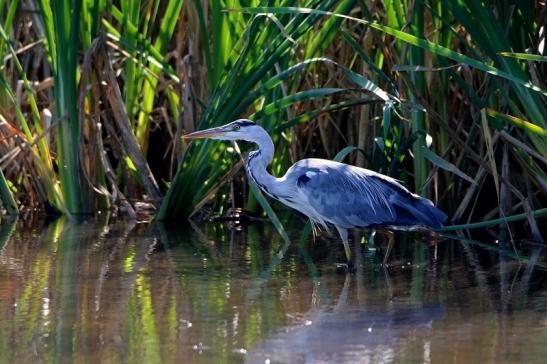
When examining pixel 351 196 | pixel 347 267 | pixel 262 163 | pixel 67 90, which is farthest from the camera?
pixel 67 90

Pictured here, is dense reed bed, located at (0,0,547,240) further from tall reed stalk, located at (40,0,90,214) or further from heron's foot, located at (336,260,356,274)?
heron's foot, located at (336,260,356,274)

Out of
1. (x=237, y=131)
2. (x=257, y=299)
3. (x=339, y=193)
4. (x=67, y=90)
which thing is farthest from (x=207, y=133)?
(x=257, y=299)

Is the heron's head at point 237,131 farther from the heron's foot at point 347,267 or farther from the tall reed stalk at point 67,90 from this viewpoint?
the tall reed stalk at point 67,90

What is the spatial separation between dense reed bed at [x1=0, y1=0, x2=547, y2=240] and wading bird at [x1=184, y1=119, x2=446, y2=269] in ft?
0.74

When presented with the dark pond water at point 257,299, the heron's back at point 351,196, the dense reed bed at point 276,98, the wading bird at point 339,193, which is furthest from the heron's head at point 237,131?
the dark pond water at point 257,299

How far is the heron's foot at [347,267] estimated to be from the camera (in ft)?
21.1

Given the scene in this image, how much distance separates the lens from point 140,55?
Result: 818 cm

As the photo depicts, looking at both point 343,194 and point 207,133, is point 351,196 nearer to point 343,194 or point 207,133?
point 343,194

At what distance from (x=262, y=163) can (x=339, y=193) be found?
0.59 m

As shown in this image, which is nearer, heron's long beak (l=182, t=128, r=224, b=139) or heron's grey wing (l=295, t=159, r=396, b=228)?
heron's grey wing (l=295, t=159, r=396, b=228)

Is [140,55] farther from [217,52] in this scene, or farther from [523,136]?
[523,136]

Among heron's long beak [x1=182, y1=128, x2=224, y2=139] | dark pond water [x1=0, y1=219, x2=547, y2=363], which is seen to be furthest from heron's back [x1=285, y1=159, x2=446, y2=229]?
heron's long beak [x1=182, y1=128, x2=224, y2=139]

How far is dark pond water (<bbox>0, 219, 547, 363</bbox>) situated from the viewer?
4.53 meters

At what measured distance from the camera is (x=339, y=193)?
6.76 meters
